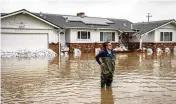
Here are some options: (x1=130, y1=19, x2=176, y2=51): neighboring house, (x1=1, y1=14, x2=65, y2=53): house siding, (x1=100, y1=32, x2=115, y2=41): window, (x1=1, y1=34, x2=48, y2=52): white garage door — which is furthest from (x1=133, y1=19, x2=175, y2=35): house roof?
(x1=1, y1=34, x2=48, y2=52): white garage door

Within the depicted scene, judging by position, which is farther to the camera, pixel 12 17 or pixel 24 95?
pixel 12 17

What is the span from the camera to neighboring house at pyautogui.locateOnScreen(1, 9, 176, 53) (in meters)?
25.5

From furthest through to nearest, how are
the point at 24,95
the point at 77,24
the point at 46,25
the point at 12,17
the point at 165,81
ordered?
1. the point at 77,24
2. the point at 46,25
3. the point at 12,17
4. the point at 165,81
5. the point at 24,95

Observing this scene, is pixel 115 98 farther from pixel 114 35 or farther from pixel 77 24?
pixel 114 35

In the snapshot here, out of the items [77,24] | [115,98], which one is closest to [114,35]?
[77,24]

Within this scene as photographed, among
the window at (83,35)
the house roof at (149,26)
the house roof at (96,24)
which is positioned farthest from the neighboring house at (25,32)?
the house roof at (149,26)

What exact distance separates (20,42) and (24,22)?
171 centimetres

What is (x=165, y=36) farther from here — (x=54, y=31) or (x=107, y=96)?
(x=107, y=96)

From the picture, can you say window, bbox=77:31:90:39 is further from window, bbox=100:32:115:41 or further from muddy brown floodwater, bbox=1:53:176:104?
muddy brown floodwater, bbox=1:53:176:104

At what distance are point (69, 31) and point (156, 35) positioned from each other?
380 inches

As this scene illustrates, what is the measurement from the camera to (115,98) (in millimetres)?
7906

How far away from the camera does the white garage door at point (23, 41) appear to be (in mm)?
25281

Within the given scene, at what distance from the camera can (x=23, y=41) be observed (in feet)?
85.5

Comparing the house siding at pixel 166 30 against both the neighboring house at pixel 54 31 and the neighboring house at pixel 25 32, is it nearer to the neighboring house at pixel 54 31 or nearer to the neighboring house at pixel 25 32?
the neighboring house at pixel 54 31
